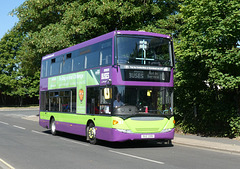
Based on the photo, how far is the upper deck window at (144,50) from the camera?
1304 cm

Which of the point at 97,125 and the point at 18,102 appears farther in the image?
the point at 18,102

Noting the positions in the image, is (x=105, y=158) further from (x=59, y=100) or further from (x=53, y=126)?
(x=53, y=126)

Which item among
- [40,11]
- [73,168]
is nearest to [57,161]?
[73,168]

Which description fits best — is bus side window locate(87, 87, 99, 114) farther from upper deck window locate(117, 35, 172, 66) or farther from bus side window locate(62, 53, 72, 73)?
bus side window locate(62, 53, 72, 73)

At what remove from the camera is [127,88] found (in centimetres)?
1284

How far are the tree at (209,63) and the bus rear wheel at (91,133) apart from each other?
507 cm

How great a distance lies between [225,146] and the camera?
44.9 ft

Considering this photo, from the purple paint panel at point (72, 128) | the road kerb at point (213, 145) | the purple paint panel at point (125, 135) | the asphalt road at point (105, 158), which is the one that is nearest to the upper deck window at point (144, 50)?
the purple paint panel at point (125, 135)

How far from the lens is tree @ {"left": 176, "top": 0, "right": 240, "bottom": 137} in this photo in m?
14.6

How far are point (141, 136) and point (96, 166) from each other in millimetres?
3978

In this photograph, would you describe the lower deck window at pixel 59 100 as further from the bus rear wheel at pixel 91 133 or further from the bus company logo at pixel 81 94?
the bus rear wheel at pixel 91 133

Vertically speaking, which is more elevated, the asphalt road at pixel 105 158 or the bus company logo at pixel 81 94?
the bus company logo at pixel 81 94

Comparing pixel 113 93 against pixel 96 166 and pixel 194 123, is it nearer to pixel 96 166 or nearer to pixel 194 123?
pixel 96 166

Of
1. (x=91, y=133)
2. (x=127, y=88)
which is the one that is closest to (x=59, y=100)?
(x=91, y=133)
